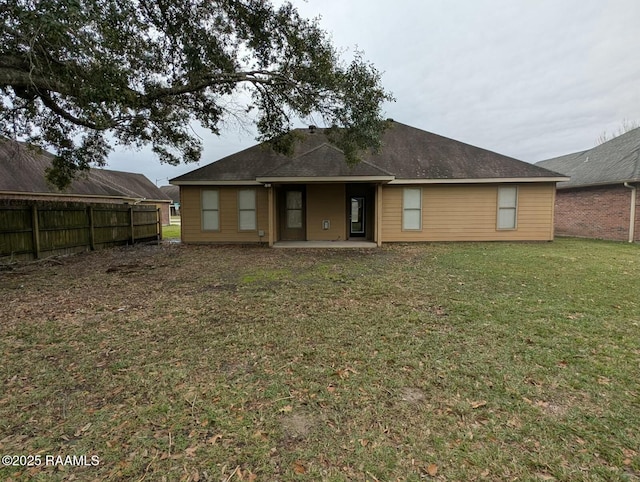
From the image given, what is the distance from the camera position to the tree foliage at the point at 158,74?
5617 millimetres

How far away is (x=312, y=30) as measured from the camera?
798 centimetres

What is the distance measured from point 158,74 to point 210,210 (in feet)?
17.6

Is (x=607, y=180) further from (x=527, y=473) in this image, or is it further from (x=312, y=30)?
(x=527, y=473)

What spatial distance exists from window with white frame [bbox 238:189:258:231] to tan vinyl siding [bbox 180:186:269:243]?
12cm

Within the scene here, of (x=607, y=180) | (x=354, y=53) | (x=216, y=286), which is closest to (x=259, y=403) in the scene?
(x=216, y=286)

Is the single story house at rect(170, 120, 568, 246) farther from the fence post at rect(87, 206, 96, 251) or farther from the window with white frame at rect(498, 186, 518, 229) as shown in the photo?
the fence post at rect(87, 206, 96, 251)

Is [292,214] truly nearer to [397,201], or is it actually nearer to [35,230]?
[397,201]

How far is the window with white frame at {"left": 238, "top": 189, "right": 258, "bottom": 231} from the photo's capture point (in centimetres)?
1280

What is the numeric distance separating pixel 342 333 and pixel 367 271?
3.70 m

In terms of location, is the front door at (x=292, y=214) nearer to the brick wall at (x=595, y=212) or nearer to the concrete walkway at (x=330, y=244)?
the concrete walkway at (x=330, y=244)

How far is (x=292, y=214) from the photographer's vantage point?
1344 cm

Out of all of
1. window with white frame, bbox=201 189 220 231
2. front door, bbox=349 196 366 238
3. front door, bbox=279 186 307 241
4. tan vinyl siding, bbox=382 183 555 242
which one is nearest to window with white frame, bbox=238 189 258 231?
window with white frame, bbox=201 189 220 231

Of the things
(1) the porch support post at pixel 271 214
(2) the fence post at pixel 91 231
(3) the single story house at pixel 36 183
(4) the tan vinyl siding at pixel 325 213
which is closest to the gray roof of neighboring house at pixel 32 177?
(3) the single story house at pixel 36 183

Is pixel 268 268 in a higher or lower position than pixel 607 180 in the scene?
lower
